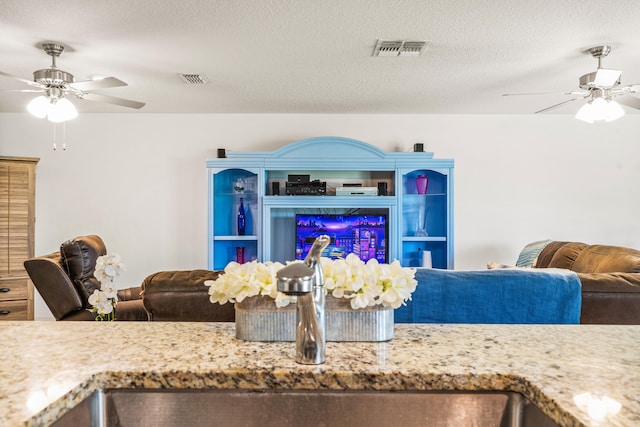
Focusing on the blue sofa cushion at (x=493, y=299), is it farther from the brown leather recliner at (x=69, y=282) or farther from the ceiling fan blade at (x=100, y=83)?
the ceiling fan blade at (x=100, y=83)

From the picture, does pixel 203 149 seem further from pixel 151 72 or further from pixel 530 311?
pixel 530 311

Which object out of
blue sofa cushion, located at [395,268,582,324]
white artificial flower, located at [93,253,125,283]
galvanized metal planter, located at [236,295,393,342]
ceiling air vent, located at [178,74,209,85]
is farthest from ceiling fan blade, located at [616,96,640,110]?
white artificial flower, located at [93,253,125,283]

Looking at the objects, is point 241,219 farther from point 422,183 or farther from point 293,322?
point 293,322

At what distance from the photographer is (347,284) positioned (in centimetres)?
104

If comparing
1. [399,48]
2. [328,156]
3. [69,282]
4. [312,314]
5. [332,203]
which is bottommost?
[69,282]

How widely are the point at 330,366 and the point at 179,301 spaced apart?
1054 mm

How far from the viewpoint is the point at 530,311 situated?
1.82m

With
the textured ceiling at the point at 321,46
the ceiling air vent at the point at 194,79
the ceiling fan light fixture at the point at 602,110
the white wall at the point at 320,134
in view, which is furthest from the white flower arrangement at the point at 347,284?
the white wall at the point at 320,134

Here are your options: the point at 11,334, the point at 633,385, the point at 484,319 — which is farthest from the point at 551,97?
the point at 11,334

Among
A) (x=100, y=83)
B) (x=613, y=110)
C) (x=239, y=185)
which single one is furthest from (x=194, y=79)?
(x=613, y=110)

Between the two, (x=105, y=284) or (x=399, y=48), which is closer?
(x=105, y=284)

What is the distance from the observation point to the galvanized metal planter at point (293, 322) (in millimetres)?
1064

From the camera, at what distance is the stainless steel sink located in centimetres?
88

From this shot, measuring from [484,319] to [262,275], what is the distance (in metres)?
1.11
